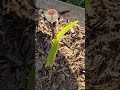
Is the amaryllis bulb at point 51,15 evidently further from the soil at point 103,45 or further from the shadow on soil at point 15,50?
the soil at point 103,45

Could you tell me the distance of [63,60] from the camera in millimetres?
2010

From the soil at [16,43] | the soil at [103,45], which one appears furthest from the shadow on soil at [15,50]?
the soil at [103,45]

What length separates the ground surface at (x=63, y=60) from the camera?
1909mm

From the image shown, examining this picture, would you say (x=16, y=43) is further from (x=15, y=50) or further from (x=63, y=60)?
(x=63, y=60)

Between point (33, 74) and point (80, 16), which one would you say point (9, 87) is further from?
point (80, 16)

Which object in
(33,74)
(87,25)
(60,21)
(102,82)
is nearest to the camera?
(33,74)

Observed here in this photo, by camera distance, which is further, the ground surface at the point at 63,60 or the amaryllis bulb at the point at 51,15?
the amaryllis bulb at the point at 51,15

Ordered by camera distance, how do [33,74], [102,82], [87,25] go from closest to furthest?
[33,74], [102,82], [87,25]

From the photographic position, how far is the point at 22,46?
2.05 metres

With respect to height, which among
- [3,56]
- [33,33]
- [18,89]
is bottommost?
[18,89]

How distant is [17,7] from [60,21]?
0.28 metres

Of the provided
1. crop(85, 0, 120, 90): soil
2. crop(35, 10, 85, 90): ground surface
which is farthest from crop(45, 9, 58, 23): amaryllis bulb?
crop(85, 0, 120, 90): soil

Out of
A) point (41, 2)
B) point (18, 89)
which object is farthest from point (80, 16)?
point (18, 89)

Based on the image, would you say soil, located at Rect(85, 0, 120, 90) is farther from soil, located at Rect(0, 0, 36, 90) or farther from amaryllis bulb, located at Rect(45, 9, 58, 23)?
soil, located at Rect(0, 0, 36, 90)
